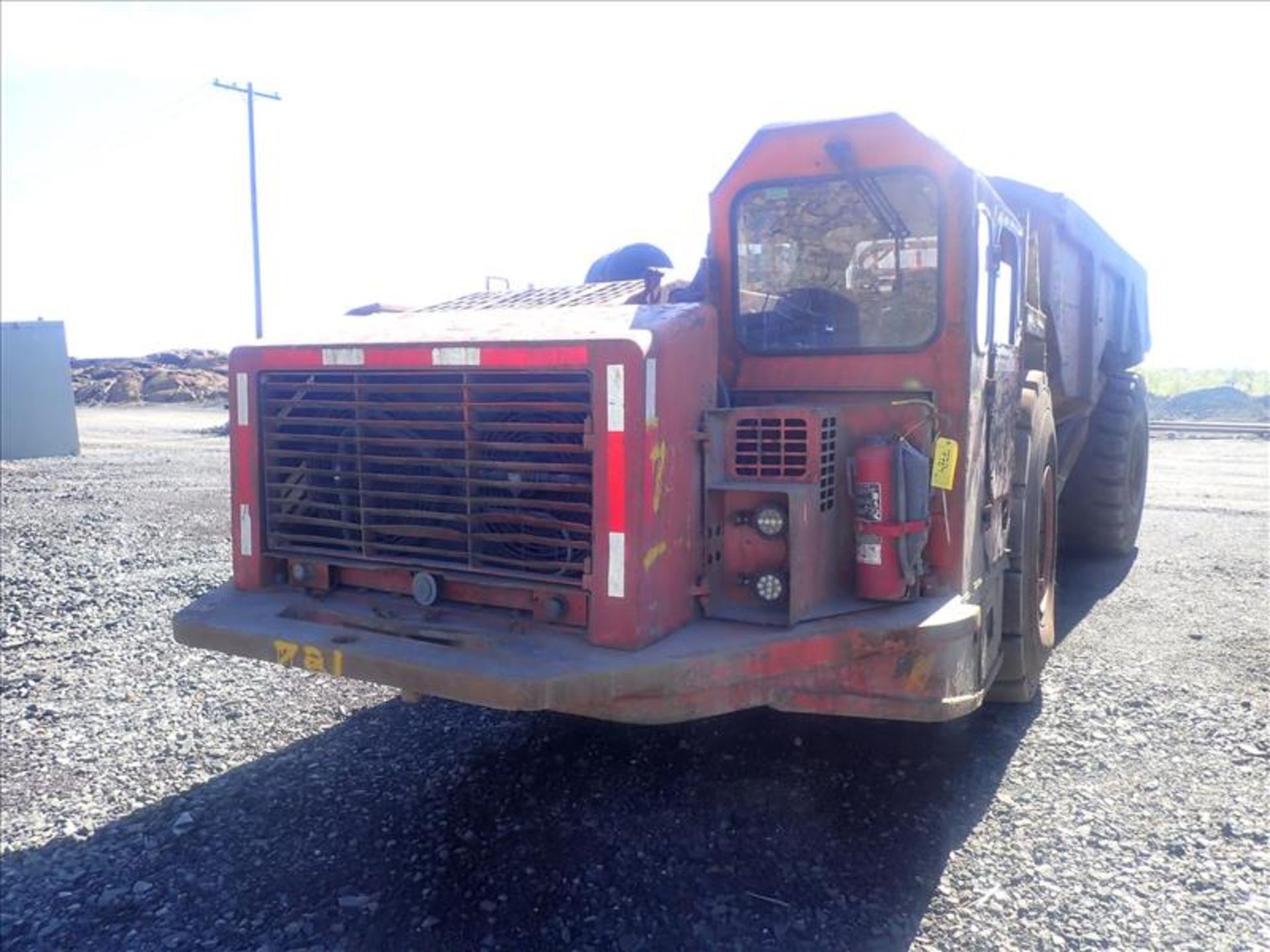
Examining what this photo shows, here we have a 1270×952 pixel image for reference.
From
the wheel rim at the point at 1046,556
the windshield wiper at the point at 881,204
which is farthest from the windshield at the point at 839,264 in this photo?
the wheel rim at the point at 1046,556

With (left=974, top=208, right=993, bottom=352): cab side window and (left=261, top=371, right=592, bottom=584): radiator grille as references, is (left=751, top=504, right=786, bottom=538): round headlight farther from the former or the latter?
(left=974, top=208, right=993, bottom=352): cab side window

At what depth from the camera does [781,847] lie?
12.0ft

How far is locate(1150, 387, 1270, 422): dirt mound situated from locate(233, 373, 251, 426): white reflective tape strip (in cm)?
2562

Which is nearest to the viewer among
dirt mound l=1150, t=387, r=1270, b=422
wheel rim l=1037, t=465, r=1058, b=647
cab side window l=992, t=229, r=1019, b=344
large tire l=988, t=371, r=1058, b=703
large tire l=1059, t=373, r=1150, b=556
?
cab side window l=992, t=229, r=1019, b=344

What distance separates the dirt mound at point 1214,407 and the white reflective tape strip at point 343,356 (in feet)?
83.9

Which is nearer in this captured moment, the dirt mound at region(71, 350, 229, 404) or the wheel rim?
the wheel rim

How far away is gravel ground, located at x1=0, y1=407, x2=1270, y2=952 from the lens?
3.27 m

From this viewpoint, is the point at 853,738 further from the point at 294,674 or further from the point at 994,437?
the point at 294,674

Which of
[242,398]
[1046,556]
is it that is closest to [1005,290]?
[1046,556]

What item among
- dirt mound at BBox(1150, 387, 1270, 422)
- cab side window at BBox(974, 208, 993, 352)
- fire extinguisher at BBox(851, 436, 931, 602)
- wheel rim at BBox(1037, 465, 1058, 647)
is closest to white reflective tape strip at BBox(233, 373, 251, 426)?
fire extinguisher at BBox(851, 436, 931, 602)

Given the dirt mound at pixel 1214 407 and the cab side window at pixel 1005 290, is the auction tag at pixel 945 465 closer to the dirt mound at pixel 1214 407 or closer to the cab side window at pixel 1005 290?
the cab side window at pixel 1005 290

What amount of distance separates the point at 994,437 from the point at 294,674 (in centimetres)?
369

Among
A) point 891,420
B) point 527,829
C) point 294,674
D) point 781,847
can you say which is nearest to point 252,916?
point 527,829

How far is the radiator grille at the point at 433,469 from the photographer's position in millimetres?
3439
